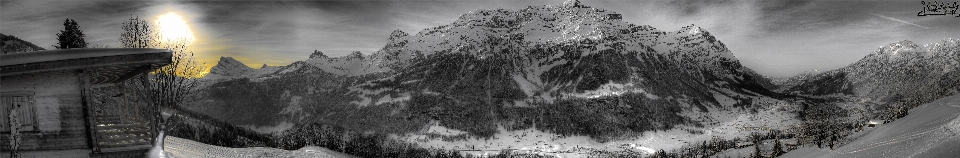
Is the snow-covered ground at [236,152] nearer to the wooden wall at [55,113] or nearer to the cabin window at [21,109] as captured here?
the wooden wall at [55,113]

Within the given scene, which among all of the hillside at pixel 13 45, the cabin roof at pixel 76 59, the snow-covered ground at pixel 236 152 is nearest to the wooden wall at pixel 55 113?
the cabin roof at pixel 76 59

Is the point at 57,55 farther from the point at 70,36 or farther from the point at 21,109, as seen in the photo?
the point at 70,36

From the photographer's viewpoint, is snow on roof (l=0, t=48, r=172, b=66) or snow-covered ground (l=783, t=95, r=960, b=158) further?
snow on roof (l=0, t=48, r=172, b=66)

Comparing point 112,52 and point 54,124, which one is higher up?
point 112,52

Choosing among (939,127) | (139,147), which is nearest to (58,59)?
(139,147)

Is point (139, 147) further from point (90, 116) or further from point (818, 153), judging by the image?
point (818, 153)

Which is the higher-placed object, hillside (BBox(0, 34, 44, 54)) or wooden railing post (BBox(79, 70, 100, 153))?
hillside (BBox(0, 34, 44, 54))

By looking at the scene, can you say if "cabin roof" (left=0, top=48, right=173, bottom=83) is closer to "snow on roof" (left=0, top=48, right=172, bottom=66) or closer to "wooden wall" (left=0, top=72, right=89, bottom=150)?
"snow on roof" (left=0, top=48, right=172, bottom=66)

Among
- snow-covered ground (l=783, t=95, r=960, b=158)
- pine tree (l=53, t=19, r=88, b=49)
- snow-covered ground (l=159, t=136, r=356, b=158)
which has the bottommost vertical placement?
snow-covered ground (l=159, t=136, r=356, b=158)

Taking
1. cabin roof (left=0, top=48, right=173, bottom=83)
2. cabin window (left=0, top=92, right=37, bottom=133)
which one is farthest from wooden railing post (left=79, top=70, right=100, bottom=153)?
cabin window (left=0, top=92, right=37, bottom=133)
